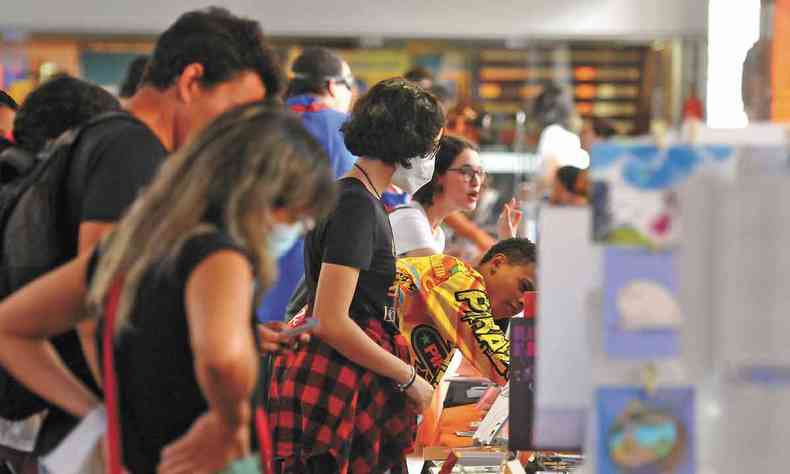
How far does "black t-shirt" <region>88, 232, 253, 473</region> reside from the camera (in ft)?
5.99

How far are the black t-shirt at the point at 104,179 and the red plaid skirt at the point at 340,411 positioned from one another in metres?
0.90

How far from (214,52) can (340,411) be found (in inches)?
43.7

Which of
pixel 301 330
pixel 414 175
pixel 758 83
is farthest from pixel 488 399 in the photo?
pixel 301 330

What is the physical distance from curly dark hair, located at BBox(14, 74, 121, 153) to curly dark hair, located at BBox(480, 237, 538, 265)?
1.20 meters

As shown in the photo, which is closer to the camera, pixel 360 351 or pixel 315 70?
pixel 360 351

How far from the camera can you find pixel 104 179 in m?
2.22

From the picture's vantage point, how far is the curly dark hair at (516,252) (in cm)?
374

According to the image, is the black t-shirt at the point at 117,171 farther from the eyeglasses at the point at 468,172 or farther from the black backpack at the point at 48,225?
the eyeglasses at the point at 468,172

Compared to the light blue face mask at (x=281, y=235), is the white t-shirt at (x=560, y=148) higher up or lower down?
lower down

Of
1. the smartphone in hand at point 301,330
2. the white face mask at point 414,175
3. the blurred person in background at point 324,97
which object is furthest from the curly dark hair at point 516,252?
the smartphone in hand at point 301,330

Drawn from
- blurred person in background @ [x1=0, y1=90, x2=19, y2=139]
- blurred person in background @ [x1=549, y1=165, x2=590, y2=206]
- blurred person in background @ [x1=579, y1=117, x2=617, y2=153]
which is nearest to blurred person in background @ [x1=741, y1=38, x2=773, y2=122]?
blurred person in background @ [x1=0, y1=90, x2=19, y2=139]

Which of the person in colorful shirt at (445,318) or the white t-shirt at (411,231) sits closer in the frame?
the person in colorful shirt at (445,318)

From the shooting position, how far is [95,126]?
2.30m

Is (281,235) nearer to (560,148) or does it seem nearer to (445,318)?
(445,318)
